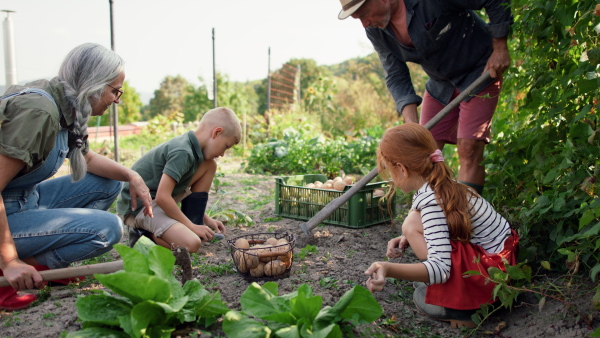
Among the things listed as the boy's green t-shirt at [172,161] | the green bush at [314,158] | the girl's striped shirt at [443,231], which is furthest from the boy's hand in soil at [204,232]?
the green bush at [314,158]

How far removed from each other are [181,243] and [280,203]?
49.1 inches

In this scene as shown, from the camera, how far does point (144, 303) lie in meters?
1.65

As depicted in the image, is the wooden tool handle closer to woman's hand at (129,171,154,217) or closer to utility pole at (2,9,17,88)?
woman's hand at (129,171,154,217)

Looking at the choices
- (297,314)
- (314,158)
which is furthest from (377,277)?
(314,158)

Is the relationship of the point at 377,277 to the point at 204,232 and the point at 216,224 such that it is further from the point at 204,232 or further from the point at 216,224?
the point at 216,224

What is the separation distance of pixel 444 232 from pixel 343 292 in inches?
24.0

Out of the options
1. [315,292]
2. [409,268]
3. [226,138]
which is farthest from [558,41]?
[226,138]

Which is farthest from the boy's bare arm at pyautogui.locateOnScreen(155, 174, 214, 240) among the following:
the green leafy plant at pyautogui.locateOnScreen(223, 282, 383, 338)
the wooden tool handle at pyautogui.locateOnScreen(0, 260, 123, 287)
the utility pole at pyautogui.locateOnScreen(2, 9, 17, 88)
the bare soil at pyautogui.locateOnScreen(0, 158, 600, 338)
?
the utility pole at pyautogui.locateOnScreen(2, 9, 17, 88)

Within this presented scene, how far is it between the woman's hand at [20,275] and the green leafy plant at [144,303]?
432 millimetres

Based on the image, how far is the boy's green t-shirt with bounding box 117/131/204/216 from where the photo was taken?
2977mm

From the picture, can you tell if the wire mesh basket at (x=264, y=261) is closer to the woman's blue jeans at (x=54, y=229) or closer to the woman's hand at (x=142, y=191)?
the woman's hand at (x=142, y=191)

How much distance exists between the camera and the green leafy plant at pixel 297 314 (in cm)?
164

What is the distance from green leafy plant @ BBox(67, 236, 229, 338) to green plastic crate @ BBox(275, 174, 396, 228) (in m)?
1.88

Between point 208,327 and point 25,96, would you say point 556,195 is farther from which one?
point 25,96
